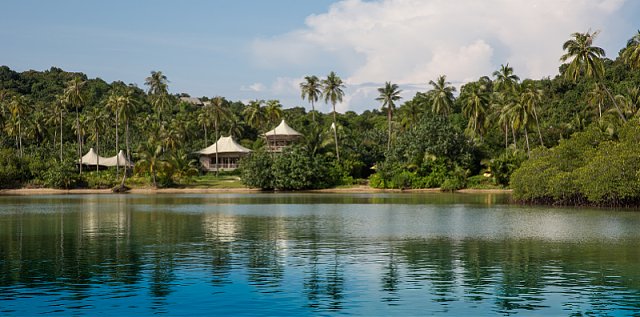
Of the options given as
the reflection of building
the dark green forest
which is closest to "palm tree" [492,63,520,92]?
the dark green forest

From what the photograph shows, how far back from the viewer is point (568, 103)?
259 feet

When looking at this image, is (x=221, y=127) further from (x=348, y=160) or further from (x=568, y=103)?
(x=568, y=103)

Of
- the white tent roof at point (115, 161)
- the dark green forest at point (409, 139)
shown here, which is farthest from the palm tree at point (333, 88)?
the white tent roof at point (115, 161)

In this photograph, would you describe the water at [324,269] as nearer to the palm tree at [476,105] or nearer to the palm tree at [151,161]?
the palm tree at [151,161]

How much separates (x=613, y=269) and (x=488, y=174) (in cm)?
5630

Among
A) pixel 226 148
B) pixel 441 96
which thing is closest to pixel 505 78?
pixel 441 96

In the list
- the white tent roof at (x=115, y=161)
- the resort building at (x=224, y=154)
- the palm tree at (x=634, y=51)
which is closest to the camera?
the palm tree at (x=634, y=51)

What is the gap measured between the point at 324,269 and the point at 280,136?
76873mm

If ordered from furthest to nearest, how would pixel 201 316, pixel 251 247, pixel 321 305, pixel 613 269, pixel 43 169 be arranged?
pixel 43 169 < pixel 251 247 < pixel 613 269 < pixel 321 305 < pixel 201 316

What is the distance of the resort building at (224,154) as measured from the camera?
90.3m

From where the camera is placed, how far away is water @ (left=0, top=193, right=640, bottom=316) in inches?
414

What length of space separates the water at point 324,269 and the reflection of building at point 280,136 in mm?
61919

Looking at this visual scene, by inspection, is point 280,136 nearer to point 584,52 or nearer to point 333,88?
point 333,88

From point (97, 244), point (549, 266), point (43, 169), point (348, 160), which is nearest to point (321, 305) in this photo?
point (549, 266)
